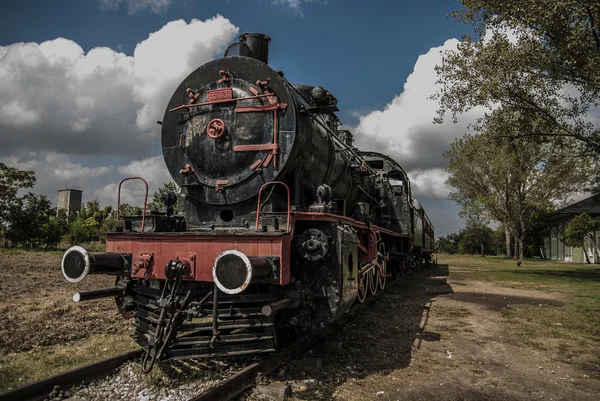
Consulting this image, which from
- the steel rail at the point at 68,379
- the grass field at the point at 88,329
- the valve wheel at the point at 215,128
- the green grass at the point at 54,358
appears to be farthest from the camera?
the valve wheel at the point at 215,128

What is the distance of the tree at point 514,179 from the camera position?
2831 cm

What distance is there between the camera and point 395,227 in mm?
11461

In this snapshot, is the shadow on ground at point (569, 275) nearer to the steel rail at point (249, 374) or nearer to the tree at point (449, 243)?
the steel rail at point (249, 374)

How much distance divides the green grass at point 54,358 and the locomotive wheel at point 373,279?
12.2 feet

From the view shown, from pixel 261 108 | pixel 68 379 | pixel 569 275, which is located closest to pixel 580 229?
pixel 569 275

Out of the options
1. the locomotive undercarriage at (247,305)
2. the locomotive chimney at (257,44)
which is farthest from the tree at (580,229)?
the locomotive chimney at (257,44)

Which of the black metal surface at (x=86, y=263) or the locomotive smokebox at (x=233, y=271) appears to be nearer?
the locomotive smokebox at (x=233, y=271)

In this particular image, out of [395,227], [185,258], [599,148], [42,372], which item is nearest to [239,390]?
[185,258]

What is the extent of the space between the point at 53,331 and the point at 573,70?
15855 millimetres

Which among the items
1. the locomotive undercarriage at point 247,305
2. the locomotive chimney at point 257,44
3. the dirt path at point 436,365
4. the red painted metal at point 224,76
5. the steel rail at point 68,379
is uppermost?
the locomotive chimney at point 257,44

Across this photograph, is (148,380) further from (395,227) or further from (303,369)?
(395,227)

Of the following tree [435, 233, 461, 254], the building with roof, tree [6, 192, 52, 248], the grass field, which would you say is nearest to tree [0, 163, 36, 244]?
tree [6, 192, 52, 248]

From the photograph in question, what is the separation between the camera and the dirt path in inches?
176

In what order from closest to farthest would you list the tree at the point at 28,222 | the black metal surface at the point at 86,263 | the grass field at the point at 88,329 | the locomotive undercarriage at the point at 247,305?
the locomotive undercarriage at the point at 247,305 < the black metal surface at the point at 86,263 < the grass field at the point at 88,329 < the tree at the point at 28,222
